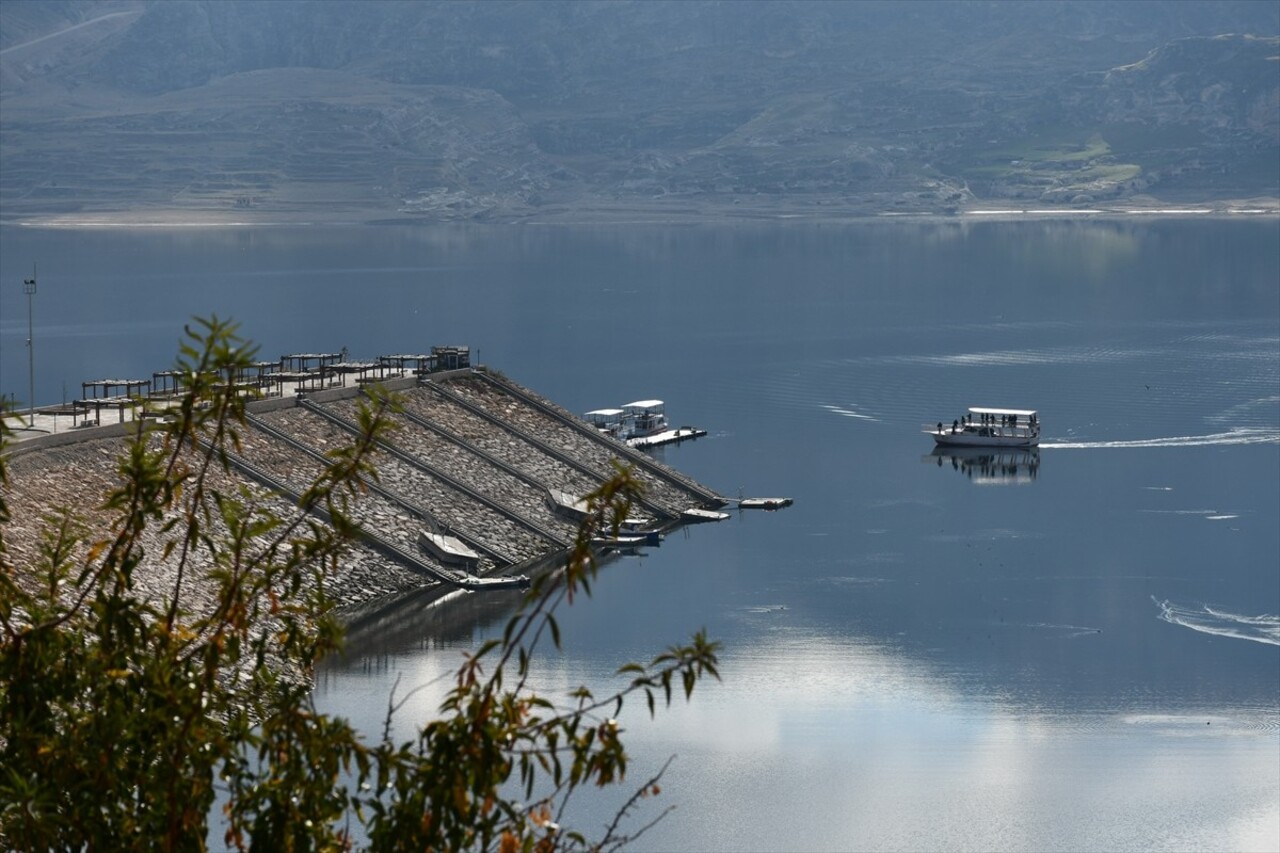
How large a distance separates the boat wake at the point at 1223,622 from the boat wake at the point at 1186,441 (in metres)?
26.5

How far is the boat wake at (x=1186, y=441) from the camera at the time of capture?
7844cm

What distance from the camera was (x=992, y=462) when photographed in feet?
247

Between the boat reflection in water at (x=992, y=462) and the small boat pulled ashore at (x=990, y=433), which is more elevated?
the small boat pulled ashore at (x=990, y=433)

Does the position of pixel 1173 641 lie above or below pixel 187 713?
below

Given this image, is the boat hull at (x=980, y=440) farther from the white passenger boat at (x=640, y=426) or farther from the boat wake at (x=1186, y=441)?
the white passenger boat at (x=640, y=426)

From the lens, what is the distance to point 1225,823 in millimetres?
35156

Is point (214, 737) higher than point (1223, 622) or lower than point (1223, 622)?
higher

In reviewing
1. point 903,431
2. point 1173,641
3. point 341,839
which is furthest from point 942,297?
point 341,839

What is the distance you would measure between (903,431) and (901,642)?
34639 millimetres

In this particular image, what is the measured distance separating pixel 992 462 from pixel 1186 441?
8887mm

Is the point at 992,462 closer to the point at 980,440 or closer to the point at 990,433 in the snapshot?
the point at 980,440

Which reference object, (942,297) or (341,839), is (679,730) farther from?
(942,297)

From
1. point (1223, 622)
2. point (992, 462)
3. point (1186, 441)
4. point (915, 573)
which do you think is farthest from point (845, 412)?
point (1223, 622)

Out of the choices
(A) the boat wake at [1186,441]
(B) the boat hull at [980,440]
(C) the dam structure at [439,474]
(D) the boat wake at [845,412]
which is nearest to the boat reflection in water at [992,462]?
(B) the boat hull at [980,440]
